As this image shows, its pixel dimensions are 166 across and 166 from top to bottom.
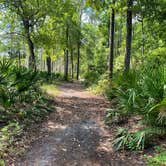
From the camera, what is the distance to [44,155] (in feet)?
17.8

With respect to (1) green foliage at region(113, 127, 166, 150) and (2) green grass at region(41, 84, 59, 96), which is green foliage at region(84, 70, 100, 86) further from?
(1) green foliage at region(113, 127, 166, 150)

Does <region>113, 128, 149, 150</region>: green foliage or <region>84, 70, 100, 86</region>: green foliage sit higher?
<region>84, 70, 100, 86</region>: green foliage

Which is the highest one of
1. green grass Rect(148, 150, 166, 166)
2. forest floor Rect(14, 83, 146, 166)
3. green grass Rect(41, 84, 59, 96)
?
green grass Rect(41, 84, 59, 96)

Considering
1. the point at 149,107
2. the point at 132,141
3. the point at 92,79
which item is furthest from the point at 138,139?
the point at 92,79

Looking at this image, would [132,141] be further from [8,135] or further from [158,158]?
[8,135]

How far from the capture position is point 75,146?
604 cm

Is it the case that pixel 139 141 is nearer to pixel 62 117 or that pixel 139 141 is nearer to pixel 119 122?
pixel 119 122

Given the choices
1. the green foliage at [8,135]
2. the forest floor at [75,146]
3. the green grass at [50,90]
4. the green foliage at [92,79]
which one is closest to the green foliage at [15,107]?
the green foliage at [8,135]

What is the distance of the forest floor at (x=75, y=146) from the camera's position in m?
5.18

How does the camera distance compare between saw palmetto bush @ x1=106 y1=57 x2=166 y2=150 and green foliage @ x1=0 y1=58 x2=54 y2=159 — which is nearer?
saw palmetto bush @ x1=106 y1=57 x2=166 y2=150

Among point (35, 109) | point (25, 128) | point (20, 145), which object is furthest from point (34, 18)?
point (20, 145)

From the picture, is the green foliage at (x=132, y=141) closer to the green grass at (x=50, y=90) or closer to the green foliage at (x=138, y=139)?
the green foliage at (x=138, y=139)

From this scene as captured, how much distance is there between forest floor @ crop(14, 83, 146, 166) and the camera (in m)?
5.18

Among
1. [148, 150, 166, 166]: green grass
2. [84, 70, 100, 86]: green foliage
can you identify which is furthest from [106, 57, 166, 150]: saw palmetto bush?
[84, 70, 100, 86]: green foliage
